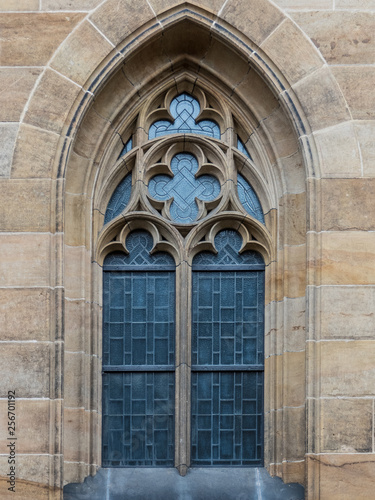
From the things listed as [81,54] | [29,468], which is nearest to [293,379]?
[29,468]

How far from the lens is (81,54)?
9.88m

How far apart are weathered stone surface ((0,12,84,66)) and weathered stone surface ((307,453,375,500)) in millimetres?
4756

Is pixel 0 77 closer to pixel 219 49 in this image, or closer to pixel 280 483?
pixel 219 49

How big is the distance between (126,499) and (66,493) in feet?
1.90

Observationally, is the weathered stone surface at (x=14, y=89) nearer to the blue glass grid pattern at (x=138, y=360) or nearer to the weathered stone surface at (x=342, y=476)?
the blue glass grid pattern at (x=138, y=360)

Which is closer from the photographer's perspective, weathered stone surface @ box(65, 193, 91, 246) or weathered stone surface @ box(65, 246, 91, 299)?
weathered stone surface @ box(65, 246, 91, 299)

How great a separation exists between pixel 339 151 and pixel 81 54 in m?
2.75

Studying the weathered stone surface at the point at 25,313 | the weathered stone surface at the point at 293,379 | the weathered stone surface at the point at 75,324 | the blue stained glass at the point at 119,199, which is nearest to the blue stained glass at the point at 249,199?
the blue stained glass at the point at 119,199

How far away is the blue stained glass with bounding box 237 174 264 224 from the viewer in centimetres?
1038

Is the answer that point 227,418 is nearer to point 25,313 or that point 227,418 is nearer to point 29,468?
point 29,468

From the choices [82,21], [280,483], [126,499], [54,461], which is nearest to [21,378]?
[54,461]

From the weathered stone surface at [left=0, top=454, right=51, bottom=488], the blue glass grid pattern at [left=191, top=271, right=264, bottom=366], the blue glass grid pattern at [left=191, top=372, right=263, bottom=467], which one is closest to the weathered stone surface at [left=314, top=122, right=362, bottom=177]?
the blue glass grid pattern at [left=191, top=271, right=264, bottom=366]

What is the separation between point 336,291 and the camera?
9414mm

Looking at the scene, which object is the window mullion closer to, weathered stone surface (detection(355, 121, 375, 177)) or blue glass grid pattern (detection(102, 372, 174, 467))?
blue glass grid pattern (detection(102, 372, 174, 467))
